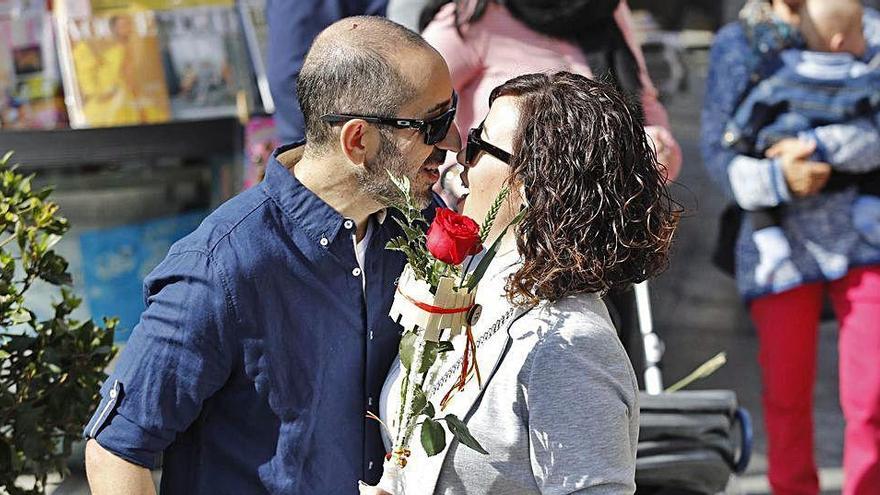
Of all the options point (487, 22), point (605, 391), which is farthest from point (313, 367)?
point (487, 22)

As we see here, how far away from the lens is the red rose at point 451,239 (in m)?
1.91

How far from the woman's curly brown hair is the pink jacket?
1.10m

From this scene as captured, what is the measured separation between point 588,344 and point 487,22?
146 centimetres

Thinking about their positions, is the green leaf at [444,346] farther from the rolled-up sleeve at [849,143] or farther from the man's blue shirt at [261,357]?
the rolled-up sleeve at [849,143]

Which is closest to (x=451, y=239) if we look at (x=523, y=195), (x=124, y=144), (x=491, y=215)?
(x=491, y=215)

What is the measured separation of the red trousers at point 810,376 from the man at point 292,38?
1722 millimetres

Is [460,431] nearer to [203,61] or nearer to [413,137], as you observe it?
[413,137]

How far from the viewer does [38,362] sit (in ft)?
8.72

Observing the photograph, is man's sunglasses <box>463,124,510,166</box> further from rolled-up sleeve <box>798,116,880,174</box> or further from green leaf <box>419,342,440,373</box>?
rolled-up sleeve <box>798,116,880,174</box>

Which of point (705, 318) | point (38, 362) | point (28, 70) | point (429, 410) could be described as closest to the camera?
point (429, 410)

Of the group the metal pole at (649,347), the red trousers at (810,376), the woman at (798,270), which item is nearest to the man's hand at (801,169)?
the woman at (798,270)

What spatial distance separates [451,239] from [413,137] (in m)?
0.32

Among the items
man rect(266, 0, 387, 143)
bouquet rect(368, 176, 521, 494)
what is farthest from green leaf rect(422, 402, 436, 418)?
man rect(266, 0, 387, 143)

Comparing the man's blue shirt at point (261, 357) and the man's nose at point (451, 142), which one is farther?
the man's nose at point (451, 142)
